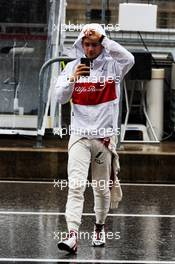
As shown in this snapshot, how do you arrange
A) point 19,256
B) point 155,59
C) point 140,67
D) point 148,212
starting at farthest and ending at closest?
point 155,59 < point 140,67 < point 148,212 < point 19,256

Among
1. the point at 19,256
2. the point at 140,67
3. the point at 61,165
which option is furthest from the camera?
the point at 140,67

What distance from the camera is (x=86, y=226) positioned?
8.18 meters

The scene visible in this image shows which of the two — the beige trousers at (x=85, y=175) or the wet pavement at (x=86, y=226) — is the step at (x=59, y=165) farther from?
the beige trousers at (x=85, y=175)

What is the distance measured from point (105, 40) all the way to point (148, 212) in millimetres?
2695

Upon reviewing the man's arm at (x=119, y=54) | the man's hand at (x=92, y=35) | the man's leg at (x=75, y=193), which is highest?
the man's hand at (x=92, y=35)

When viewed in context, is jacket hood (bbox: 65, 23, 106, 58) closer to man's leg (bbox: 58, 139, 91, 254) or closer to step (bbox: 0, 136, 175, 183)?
man's leg (bbox: 58, 139, 91, 254)

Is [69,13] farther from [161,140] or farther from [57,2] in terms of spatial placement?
[161,140]

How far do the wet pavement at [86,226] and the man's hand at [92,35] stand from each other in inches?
74.1

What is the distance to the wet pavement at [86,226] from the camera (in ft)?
23.0

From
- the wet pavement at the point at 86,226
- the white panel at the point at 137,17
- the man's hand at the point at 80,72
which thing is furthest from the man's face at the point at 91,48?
the white panel at the point at 137,17

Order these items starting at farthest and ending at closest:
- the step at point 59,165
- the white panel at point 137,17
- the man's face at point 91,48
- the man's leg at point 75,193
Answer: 1. the white panel at point 137,17
2. the step at point 59,165
3. the man's face at point 91,48
4. the man's leg at point 75,193

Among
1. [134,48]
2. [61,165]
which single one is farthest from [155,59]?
[61,165]

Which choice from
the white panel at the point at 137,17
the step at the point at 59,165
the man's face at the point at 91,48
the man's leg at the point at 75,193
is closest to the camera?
the man's leg at the point at 75,193

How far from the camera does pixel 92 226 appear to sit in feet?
26.8
